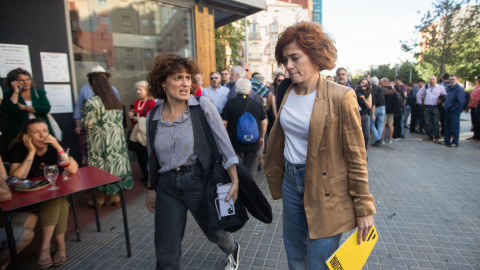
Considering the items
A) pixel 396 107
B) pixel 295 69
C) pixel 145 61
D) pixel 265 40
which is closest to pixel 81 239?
pixel 295 69

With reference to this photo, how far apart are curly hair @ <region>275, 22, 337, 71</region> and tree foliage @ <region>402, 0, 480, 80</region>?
654 inches

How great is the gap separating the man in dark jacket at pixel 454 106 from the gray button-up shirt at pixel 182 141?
8.41m

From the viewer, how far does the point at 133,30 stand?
6.98 metres

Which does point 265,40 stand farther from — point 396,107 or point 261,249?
point 261,249

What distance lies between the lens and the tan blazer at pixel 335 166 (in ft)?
5.22

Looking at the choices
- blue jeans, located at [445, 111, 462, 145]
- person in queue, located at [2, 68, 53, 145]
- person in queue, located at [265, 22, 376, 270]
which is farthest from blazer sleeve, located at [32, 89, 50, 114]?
blue jeans, located at [445, 111, 462, 145]

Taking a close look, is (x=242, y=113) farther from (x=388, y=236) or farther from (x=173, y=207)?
(x=388, y=236)

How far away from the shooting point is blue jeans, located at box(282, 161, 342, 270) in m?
1.71

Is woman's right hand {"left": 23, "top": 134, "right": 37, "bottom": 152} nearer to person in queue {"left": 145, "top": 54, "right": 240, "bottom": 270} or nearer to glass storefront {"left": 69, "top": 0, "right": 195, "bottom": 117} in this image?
person in queue {"left": 145, "top": 54, "right": 240, "bottom": 270}

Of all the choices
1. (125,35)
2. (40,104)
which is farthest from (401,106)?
(40,104)

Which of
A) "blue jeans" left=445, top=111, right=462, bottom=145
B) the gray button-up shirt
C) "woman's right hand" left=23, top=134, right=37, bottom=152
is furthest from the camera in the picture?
"blue jeans" left=445, top=111, right=462, bottom=145

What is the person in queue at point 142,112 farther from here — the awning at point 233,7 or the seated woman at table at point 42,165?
the awning at point 233,7

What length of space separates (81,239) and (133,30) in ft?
17.0

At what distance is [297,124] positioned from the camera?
5.85 ft
